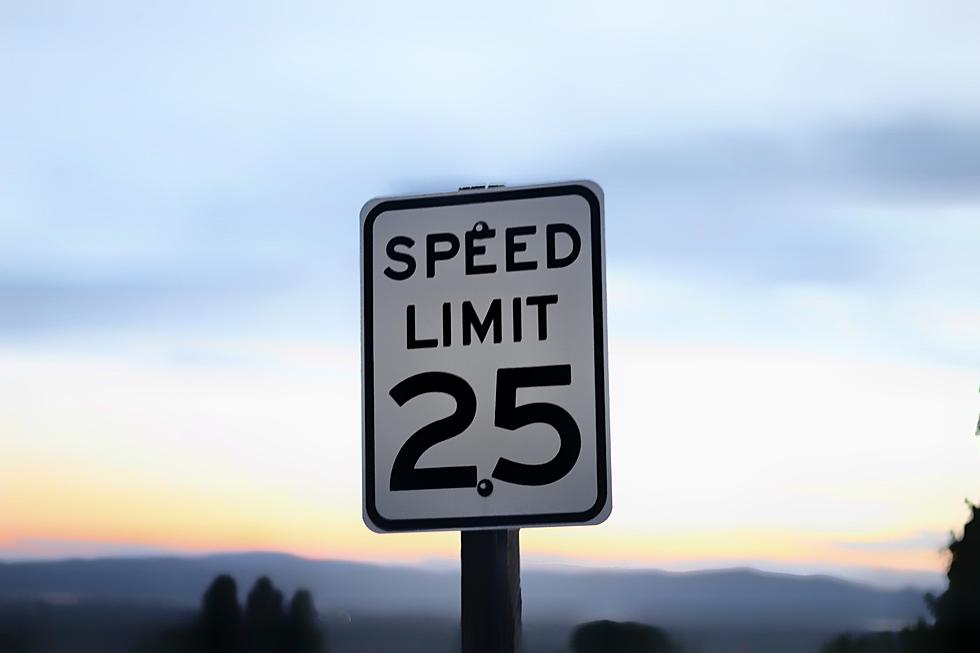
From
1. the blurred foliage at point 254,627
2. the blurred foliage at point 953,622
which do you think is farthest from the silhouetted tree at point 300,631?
the blurred foliage at point 953,622

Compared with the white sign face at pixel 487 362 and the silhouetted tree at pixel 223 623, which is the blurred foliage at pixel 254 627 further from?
the white sign face at pixel 487 362

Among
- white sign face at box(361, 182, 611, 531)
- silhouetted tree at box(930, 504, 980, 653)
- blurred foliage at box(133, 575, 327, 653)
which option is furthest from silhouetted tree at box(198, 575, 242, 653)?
white sign face at box(361, 182, 611, 531)

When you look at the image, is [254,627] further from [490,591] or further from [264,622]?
[490,591]

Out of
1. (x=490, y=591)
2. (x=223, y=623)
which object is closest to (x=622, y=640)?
(x=223, y=623)

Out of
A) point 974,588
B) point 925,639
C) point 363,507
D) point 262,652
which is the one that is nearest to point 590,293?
point 363,507

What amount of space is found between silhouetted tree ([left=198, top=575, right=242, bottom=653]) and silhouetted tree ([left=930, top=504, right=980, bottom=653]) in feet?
123

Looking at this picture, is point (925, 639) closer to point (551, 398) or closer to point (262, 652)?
point (551, 398)

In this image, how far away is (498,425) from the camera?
420cm

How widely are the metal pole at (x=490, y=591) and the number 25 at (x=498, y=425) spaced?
17 centimetres

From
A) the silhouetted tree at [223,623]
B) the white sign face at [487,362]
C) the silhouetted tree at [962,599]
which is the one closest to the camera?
the white sign face at [487,362]

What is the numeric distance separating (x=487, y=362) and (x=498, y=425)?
18cm

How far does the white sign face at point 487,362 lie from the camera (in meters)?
4.15

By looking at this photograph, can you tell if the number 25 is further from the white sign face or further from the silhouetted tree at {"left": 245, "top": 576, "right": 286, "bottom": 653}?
the silhouetted tree at {"left": 245, "top": 576, "right": 286, "bottom": 653}

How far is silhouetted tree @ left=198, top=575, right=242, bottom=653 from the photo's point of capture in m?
73.2
